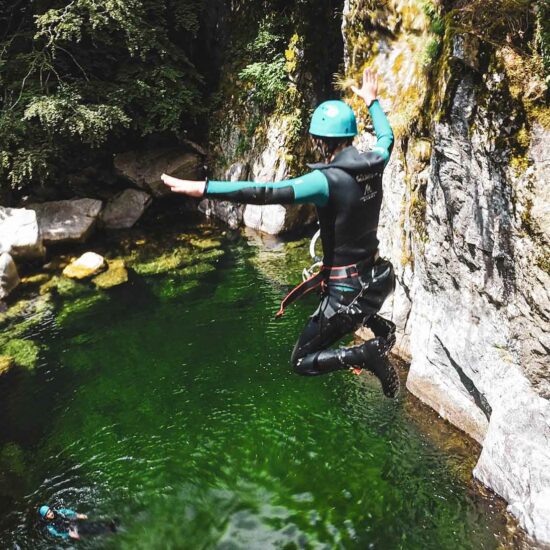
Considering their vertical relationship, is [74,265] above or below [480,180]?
below

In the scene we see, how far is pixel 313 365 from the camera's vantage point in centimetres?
482

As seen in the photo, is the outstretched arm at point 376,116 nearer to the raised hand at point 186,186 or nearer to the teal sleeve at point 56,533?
the raised hand at point 186,186

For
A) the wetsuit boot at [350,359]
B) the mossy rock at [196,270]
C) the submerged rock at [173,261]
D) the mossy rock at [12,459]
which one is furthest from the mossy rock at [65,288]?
the wetsuit boot at [350,359]

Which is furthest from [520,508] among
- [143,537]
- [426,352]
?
[143,537]

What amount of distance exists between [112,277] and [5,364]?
3.98 m

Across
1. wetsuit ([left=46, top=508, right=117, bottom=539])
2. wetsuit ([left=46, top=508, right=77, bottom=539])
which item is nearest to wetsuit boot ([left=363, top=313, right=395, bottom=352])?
wetsuit ([left=46, top=508, right=117, bottom=539])

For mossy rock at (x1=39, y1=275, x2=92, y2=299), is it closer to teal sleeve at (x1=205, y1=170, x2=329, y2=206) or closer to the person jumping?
the person jumping

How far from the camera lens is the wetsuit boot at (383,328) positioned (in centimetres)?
492

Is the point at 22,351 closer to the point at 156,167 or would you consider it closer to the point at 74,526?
the point at 74,526

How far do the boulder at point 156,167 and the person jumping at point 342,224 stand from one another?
41.7 feet

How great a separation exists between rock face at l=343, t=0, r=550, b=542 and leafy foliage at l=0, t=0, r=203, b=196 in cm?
975

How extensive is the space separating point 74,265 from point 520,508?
445 inches

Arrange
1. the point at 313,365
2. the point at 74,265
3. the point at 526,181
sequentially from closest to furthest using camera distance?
the point at 526,181 < the point at 313,365 < the point at 74,265

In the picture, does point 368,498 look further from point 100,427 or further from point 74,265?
point 74,265
